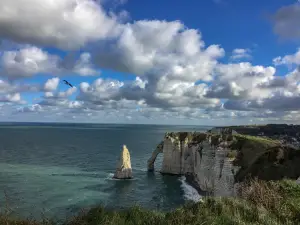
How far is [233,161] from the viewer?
55250 mm

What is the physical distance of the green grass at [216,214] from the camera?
12.3 meters

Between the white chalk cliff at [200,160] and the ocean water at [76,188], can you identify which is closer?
the ocean water at [76,188]

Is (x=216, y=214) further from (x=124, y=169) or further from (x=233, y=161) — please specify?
(x=124, y=169)

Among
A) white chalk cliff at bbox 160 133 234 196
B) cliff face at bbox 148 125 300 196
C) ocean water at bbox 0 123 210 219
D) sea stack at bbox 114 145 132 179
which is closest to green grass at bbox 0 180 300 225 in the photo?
cliff face at bbox 148 125 300 196

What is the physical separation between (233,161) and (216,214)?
4373 cm

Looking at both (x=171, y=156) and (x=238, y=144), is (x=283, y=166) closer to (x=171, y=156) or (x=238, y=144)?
(x=238, y=144)

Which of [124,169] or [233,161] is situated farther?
[124,169]

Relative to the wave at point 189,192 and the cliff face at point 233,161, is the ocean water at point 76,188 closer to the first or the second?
the wave at point 189,192

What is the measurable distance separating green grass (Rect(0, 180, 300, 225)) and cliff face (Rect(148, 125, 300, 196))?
20708 mm

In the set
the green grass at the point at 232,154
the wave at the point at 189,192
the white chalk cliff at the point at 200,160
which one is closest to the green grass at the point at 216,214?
the white chalk cliff at the point at 200,160

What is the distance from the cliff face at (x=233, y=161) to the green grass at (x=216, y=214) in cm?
2071

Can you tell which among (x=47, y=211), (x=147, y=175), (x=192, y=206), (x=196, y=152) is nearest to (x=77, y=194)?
(x=47, y=211)

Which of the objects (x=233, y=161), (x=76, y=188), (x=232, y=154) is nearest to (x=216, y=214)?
(x=233, y=161)

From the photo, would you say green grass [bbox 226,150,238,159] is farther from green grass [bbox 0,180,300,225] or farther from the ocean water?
green grass [bbox 0,180,300,225]
